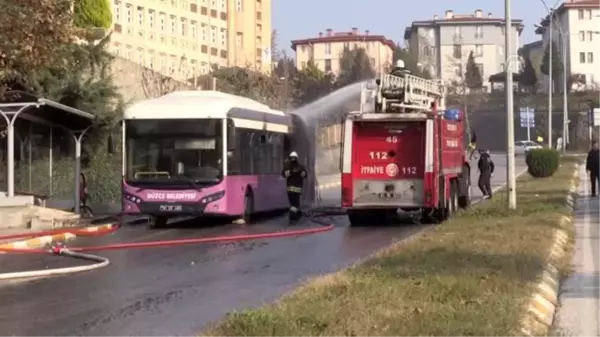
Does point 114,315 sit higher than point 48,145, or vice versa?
point 48,145

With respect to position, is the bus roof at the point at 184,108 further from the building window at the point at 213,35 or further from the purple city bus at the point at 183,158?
the building window at the point at 213,35

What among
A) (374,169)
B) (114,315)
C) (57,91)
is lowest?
(114,315)

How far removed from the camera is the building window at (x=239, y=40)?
86.1m

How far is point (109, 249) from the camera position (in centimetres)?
1919

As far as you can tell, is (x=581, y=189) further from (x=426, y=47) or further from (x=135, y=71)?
(x=426, y=47)

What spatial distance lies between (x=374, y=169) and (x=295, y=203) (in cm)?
281

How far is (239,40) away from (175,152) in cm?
6420

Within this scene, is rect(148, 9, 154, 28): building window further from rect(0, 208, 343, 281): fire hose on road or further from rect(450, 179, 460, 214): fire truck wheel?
rect(450, 179, 460, 214): fire truck wheel

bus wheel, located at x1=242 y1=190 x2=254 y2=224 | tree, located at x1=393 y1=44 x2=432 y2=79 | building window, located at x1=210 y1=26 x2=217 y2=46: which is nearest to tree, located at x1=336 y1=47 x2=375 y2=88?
tree, located at x1=393 y1=44 x2=432 y2=79

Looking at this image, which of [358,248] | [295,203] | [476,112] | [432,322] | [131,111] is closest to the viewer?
[432,322]

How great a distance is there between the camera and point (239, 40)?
3413 inches

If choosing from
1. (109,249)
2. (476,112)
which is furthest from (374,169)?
(476,112)

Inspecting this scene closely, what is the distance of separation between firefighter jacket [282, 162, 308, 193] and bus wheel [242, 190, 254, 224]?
1054 mm

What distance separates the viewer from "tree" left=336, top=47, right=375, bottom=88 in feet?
287
